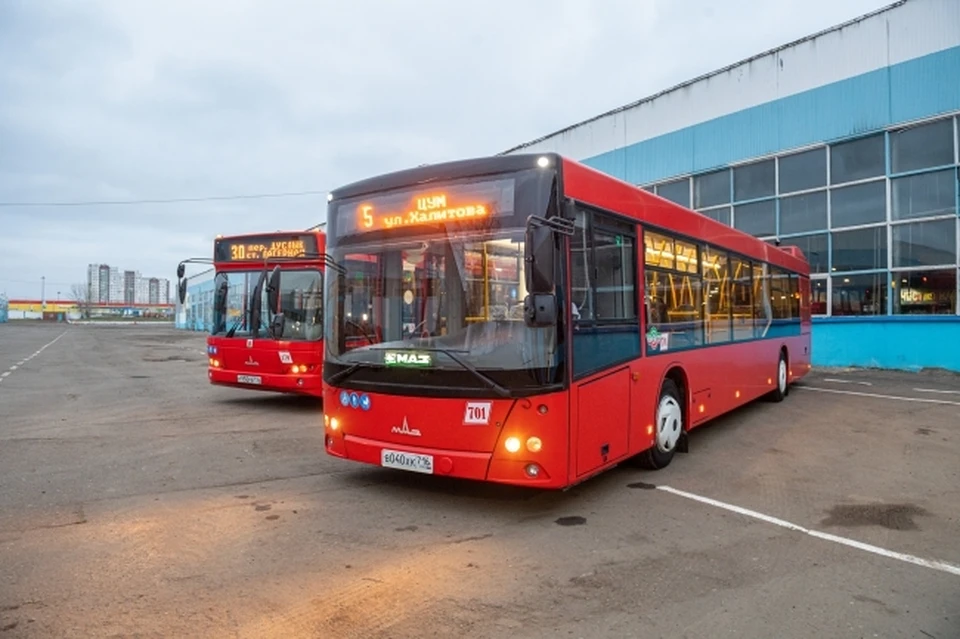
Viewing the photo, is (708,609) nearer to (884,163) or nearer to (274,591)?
(274,591)

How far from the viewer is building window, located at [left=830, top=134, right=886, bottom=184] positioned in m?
17.4

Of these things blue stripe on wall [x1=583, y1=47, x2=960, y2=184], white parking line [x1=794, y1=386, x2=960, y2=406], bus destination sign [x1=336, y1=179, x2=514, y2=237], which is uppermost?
blue stripe on wall [x1=583, y1=47, x2=960, y2=184]

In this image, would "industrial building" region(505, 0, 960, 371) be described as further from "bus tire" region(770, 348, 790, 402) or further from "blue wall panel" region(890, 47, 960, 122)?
A: "bus tire" region(770, 348, 790, 402)

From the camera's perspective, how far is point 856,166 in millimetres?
17969

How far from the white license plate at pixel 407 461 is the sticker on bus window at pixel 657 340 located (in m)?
2.63

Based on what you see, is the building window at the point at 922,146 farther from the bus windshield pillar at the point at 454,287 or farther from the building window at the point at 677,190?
the bus windshield pillar at the point at 454,287

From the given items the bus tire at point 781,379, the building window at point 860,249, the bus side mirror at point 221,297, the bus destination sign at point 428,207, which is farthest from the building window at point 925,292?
the bus side mirror at point 221,297

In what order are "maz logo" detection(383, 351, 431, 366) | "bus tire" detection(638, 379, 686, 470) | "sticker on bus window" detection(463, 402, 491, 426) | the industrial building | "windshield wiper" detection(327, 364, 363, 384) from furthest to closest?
the industrial building → "bus tire" detection(638, 379, 686, 470) → "windshield wiper" detection(327, 364, 363, 384) → "maz logo" detection(383, 351, 431, 366) → "sticker on bus window" detection(463, 402, 491, 426)

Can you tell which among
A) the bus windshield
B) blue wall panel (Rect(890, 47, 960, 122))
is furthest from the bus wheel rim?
blue wall panel (Rect(890, 47, 960, 122))

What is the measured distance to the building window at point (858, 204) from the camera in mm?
17453

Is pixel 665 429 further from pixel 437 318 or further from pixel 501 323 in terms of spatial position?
pixel 437 318

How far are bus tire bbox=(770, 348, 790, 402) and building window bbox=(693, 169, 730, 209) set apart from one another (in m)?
10.6

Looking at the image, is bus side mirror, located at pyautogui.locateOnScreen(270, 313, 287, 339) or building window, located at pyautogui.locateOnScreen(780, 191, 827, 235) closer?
bus side mirror, located at pyautogui.locateOnScreen(270, 313, 287, 339)

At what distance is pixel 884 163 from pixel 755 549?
16.7 metres
